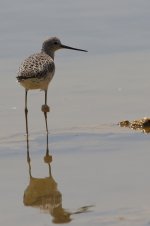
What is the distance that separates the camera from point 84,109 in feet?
32.7

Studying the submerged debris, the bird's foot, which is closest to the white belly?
the bird's foot

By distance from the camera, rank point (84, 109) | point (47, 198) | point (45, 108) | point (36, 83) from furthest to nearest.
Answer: point (84, 109), point (36, 83), point (45, 108), point (47, 198)

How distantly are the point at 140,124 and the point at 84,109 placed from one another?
95 cm

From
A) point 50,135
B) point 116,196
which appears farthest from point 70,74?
point 116,196

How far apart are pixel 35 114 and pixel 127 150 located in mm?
1849

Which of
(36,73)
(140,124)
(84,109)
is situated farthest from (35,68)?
(140,124)

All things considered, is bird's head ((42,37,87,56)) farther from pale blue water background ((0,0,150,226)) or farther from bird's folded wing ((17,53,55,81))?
bird's folded wing ((17,53,55,81))

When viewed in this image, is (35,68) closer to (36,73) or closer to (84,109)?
(36,73)

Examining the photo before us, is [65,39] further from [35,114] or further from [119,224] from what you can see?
[119,224]

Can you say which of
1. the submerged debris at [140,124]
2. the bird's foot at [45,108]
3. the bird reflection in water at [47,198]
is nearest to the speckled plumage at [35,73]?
the bird's foot at [45,108]

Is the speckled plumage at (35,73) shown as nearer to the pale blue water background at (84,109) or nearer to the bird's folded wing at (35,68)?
the bird's folded wing at (35,68)

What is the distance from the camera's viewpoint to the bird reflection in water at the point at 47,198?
6.86 m

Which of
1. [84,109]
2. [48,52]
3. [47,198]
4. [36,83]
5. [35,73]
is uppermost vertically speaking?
[48,52]

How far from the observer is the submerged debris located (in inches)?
360
